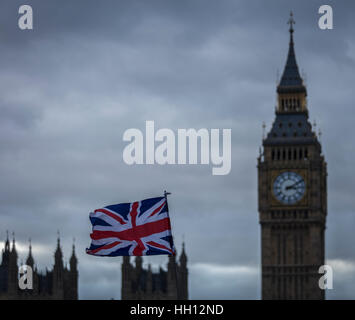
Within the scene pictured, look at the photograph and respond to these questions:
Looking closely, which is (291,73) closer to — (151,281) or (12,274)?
(151,281)

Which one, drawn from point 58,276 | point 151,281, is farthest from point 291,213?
point 58,276

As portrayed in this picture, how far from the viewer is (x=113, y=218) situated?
1940 inches

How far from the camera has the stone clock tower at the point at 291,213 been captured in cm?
16662

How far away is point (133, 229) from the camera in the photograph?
49.1 m

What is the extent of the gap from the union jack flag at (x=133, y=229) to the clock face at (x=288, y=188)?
118 meters

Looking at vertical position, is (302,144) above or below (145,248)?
above

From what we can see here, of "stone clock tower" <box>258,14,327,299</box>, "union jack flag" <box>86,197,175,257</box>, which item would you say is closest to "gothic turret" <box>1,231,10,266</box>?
"stone clock tower" <box>258,14,327,299</box>

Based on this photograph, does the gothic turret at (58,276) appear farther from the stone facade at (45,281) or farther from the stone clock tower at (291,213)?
the stone clock tower at (291,213)

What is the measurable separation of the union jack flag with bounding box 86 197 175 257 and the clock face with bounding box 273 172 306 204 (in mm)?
118459
